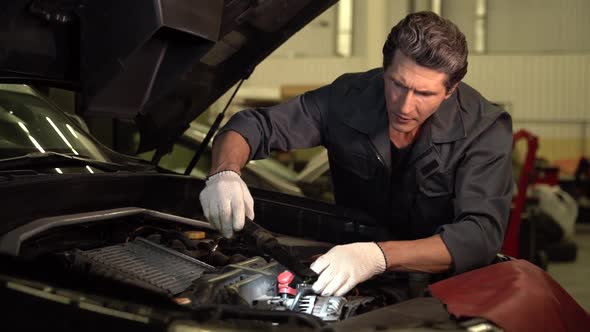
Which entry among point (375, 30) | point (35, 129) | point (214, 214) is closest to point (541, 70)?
point (375, 30)

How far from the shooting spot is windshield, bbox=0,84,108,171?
2023 millimetres

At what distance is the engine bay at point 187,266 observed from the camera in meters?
1.47

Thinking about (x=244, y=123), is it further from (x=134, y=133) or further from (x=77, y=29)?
(x=134, y=133)

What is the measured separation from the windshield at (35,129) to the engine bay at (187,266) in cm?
38

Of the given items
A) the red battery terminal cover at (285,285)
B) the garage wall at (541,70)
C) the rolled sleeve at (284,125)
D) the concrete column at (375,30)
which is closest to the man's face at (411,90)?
the rolled sleeve at (284,125)

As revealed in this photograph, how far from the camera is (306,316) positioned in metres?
1.24

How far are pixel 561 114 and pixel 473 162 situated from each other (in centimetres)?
969

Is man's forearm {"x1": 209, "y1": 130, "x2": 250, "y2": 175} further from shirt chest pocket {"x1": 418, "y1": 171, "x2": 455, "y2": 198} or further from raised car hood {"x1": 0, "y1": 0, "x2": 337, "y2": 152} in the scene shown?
shirt chest pocket {"x1": 418, "y1": 171, "x2": 455, "y2": 198}

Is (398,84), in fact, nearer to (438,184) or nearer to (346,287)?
(438,184)

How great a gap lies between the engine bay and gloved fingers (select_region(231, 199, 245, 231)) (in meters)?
0.07

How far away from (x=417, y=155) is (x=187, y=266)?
0.76m

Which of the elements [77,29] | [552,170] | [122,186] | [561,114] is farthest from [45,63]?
[561,114]

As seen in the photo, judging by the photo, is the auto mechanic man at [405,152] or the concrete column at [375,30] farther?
the concrete column at [375,30]

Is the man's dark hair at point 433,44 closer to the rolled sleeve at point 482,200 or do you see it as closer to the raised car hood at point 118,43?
the rolled sleeve at point 482,200
